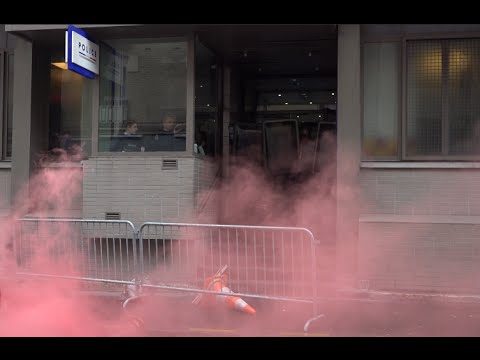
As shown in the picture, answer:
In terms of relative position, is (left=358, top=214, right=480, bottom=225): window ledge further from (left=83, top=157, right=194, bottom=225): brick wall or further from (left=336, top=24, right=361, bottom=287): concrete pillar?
(left=83, top=157, right=194, bottom=225): brick wall

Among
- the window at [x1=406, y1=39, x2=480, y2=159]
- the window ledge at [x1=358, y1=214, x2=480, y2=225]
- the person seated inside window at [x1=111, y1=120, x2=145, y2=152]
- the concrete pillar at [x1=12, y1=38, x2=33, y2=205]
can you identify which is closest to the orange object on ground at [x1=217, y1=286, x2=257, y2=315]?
the window ledge at [x1=358, y1=214, x2=480, y2=225]

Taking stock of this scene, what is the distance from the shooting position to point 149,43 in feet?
28.6

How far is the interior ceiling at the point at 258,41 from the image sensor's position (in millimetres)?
8281

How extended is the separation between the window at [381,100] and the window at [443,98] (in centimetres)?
20

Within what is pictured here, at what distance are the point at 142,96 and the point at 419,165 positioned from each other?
14.9ft

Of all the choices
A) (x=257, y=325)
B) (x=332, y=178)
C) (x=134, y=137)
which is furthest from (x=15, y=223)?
(x=332, y=178)

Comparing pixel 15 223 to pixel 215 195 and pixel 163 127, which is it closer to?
pixel 163 127

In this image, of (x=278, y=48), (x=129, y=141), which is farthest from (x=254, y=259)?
(x=278, y=48)

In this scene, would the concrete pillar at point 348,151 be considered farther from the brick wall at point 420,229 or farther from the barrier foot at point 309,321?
the barrier foot at point 309,321

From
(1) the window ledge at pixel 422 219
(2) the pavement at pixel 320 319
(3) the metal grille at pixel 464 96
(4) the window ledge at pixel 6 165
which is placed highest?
(3) the metal grille at pixel 464 96

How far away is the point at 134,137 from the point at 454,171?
5034mm

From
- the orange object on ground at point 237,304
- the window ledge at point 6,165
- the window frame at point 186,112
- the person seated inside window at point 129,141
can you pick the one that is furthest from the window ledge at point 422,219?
the window ledge at point 6,165

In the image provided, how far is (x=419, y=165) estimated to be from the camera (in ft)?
25.9

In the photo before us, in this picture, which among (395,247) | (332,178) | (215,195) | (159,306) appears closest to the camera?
(159,306)
